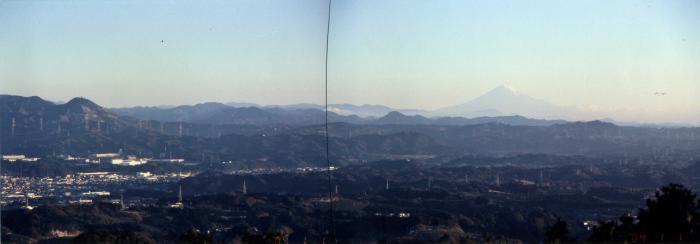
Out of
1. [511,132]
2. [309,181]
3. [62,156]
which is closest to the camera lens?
[309,181]

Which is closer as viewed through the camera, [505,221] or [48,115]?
[505,221]

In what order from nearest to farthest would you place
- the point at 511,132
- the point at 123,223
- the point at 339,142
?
1. the point at 123,223
2. the point at 339,142
3. the point at 511,132

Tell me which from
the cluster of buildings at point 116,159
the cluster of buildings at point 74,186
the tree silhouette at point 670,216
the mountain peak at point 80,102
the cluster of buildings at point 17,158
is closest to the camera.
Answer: the tree silhouette at point 670,216

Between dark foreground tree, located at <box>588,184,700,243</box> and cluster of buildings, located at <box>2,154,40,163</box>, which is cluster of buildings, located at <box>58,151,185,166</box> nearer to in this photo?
cluster of buildings, located at <box>2,154,40,163</box>

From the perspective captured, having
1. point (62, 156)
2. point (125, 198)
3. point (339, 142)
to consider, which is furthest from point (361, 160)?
point (125, 198)

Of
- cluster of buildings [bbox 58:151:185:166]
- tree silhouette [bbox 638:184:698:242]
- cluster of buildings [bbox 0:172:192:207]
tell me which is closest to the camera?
tree silhouette [bbox 638:184:698:242]

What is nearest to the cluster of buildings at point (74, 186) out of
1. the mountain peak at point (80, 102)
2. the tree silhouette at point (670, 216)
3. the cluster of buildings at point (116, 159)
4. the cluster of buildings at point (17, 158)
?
the cluster of buildings at point (17, 158)

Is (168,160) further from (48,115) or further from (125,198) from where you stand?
(125,198)

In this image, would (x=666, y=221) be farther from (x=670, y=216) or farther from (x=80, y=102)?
(x=80, y=102)

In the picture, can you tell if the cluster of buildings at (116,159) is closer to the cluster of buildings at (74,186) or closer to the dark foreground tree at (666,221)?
the cluster of buildings at (74,186)

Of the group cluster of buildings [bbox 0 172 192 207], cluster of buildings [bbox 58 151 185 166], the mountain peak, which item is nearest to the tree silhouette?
cluster of buildings [bbox 0 172 192 207]

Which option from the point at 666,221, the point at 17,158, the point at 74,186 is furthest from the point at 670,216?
the point at 17,158
